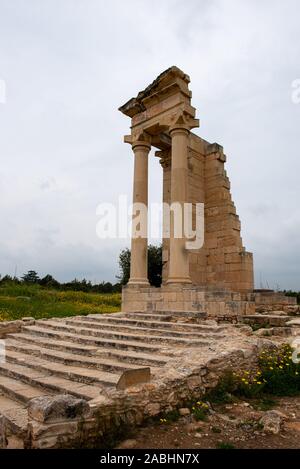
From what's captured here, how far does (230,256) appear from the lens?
14.2m

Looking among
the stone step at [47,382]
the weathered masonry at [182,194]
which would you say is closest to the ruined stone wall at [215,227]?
the weathered masonry at [182,194]

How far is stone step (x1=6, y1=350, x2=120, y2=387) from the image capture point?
591 centimetres

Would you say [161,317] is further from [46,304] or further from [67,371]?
[46,304]

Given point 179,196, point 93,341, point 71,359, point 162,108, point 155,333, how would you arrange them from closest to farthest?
1. point 71,359
2. point 93,341
3. point 155,333
4. point 179,196
5. point 162,108

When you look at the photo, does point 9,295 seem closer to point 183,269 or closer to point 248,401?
point 183,269

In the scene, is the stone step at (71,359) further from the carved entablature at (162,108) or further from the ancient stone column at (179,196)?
the carved entablature at (162,108)

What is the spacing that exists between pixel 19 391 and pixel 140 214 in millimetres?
9505

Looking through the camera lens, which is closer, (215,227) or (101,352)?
(101,352)

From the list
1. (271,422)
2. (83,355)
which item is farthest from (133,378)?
(83,355)

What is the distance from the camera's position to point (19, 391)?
609 cm

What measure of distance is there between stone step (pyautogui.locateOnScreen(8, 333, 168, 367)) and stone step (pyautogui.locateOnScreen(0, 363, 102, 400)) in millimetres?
1004

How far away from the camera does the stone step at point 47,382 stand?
549 cm
